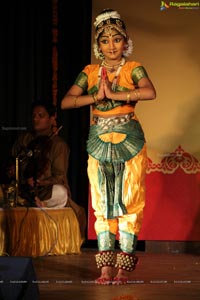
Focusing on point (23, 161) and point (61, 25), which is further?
point (61, 25)

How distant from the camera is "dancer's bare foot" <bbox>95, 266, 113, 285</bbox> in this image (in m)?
4.43

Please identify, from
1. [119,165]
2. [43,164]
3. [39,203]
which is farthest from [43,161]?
[119,165]

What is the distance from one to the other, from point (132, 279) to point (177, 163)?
228 centimetres

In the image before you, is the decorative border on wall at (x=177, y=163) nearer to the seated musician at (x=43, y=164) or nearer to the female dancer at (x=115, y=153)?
the seated musician at (x=43, y=164)

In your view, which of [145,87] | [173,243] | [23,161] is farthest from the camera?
[173,243]

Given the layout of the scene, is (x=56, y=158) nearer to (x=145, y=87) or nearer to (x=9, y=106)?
(x=9, y=106)

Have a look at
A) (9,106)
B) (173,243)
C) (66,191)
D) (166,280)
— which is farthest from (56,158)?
(166,280)

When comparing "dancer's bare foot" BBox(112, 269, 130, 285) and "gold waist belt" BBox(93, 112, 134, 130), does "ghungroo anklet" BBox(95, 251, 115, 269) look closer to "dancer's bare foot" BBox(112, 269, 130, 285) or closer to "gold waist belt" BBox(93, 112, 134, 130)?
"dancer's bare foot" BBox(112, 269, 130, 285)

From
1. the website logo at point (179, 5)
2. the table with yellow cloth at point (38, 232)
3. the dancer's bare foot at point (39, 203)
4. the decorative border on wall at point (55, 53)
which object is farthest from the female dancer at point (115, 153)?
the decorative border on wall at point (55, 53)

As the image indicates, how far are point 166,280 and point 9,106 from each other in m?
3.05

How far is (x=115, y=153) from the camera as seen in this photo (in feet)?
14.8

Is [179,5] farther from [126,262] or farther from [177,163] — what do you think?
[126,262]

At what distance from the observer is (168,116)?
6750 mm

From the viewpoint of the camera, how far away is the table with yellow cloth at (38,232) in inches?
240
